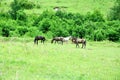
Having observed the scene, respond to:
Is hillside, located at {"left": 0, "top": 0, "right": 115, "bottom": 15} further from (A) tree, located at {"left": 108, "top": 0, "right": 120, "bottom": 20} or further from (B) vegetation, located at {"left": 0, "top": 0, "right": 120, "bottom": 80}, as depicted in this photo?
(A) tree, located at {"left": 108, "top": 0, "right": 120, "bottom": 20}

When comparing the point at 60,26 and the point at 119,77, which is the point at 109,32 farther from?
the point at 119,77

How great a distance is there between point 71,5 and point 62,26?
1196 inches

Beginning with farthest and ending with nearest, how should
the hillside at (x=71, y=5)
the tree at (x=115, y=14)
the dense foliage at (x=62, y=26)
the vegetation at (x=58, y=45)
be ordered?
the hillside at (x=71, y=5), the tree at (x=115, y=14), the dense foliage at (x=62, y=26), the vegetation at (x=58, y=45)

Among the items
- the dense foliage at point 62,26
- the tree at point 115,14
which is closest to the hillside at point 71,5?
the dense foliage at point 62,26

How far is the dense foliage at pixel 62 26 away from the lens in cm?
6494

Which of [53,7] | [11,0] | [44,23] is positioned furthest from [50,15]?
[11,0]

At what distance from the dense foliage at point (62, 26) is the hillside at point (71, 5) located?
9.35 metres

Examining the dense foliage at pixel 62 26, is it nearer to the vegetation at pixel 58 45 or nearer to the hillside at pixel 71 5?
the vegetation at pixel 58 45

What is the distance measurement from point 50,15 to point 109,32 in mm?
22033

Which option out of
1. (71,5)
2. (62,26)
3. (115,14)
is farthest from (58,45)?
(71,5)

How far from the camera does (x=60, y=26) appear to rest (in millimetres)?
71062

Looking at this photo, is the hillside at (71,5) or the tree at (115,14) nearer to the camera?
the tree at (115,14)

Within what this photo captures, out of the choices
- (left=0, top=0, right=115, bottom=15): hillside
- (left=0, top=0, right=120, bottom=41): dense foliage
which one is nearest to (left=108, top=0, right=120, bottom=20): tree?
(left=0, top=0, right=120, bottom=41): dense foliage

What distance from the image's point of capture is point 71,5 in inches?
3986
